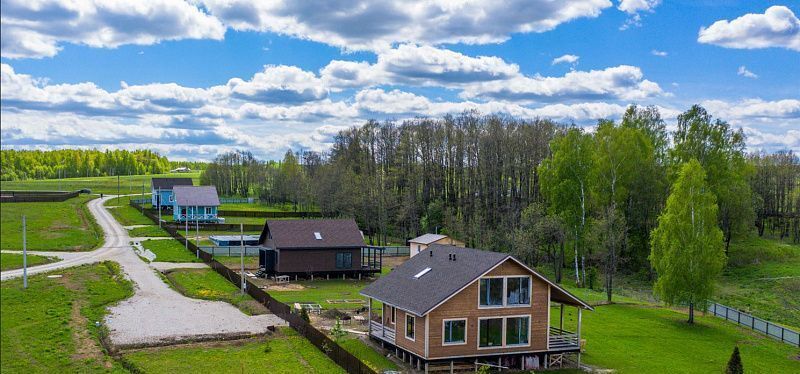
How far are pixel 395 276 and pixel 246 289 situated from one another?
16860 mm

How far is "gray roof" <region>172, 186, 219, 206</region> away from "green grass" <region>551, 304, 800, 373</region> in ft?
196

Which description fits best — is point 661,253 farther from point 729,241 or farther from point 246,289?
point 729,241

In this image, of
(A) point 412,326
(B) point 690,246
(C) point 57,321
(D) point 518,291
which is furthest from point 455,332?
(B) point 690,246

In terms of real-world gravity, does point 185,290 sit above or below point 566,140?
below

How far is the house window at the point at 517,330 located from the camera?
31.1 meters

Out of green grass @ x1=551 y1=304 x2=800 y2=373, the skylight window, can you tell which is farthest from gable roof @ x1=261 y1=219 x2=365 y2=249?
the skylight window

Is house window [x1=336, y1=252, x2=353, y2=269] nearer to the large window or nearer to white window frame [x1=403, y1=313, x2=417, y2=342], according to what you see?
white window frame [x1=403, y1=313, x2=417, y2=342]

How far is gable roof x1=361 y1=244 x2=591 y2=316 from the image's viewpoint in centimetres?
3000

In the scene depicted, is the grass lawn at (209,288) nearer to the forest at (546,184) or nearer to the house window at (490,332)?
the house window at (490,332)

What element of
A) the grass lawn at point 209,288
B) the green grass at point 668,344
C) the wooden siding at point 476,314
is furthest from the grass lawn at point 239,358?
the green grass at point 668,344

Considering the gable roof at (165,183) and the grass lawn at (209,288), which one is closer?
the grass lawn at (209,288)

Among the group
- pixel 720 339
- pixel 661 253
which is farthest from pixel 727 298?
pixel 720 339

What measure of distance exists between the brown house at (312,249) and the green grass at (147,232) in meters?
24.2

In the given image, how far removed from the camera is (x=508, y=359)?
1222 inches
